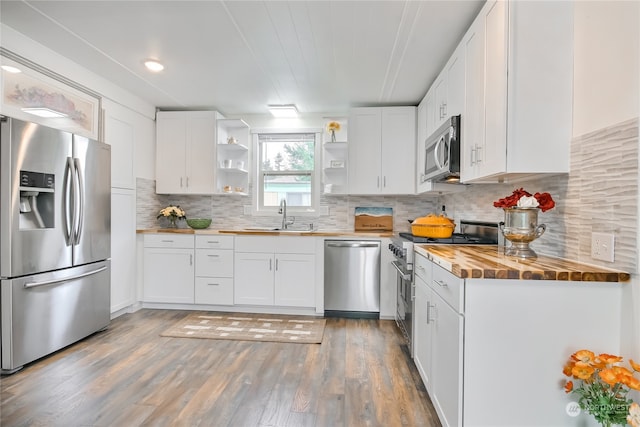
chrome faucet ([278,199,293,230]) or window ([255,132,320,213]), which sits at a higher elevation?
window ([255,132,320,213])

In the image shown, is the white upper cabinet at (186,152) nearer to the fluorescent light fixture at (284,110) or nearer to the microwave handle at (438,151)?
the fluorescent light fixture at (284,110)

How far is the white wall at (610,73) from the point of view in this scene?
1.26 m

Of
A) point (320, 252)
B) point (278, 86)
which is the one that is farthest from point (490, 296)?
point (278, 86)

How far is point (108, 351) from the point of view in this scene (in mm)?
2717

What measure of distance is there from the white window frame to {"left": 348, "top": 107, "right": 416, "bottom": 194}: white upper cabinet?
0.56m

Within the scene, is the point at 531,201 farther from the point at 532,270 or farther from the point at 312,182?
the point at 312,182

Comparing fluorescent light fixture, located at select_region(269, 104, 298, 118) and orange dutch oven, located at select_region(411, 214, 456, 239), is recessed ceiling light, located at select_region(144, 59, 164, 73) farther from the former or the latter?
orange dutch oven, located at select_region(411, 214, 456, 239)

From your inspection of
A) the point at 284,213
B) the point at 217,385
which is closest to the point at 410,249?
the point at 217,385

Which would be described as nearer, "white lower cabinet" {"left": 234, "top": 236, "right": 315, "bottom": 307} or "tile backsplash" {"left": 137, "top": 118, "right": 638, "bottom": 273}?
"tile backsplash" {"left": 137, "top": 118, "right": 638, "bottom": 273}

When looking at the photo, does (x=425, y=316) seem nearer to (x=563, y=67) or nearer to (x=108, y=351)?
(x=563, y=67)

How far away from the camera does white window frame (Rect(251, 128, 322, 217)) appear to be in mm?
4352

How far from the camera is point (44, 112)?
2.66 meters

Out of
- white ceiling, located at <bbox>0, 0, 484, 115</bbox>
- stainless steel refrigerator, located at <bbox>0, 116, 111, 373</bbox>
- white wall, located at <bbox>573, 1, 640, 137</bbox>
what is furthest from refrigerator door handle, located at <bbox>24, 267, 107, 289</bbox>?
white wall, located at <bbox>573, 1, 640, 137</bbox>

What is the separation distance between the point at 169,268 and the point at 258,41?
266 cm
